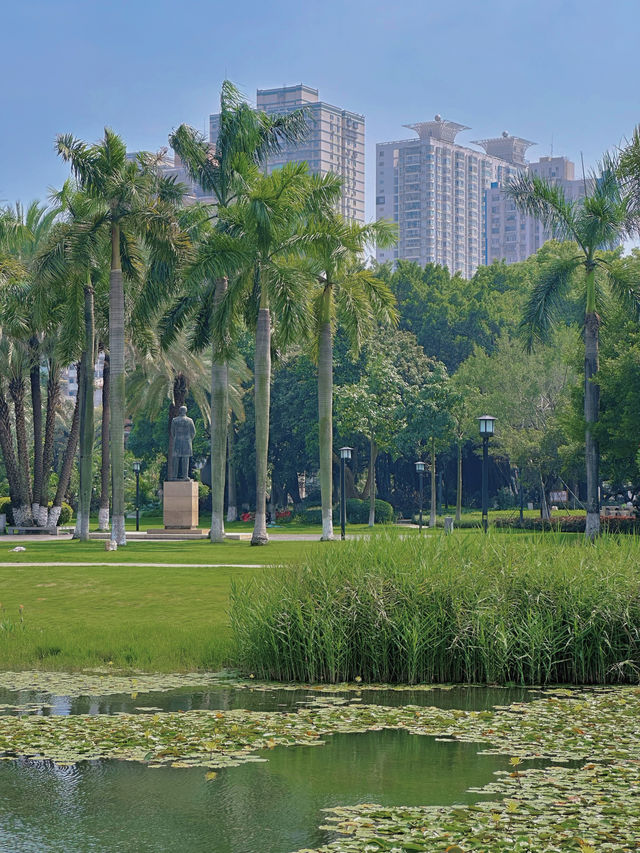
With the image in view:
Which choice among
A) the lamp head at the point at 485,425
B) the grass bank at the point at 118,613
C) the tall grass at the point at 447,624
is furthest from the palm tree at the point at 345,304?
the tall grass at the point at 447,624

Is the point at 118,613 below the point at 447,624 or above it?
below

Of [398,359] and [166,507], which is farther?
[398,359]

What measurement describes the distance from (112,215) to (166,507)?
41.6ft

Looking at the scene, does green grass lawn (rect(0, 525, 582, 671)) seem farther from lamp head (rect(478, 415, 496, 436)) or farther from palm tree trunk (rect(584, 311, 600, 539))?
palm tree trunk (rect(584, 311, 600, 539))

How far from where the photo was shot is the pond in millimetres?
7820

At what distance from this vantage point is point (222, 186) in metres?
36.4

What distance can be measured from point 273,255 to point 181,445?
10759 millimetres

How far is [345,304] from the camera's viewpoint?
3594 cm

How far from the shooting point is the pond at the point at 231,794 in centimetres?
782

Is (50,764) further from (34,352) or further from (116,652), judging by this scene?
(34,352)

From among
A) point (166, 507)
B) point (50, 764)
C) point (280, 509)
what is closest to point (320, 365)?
point (166, 507)

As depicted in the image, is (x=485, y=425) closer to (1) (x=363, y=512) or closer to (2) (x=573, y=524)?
(2) (x=573, y=524)

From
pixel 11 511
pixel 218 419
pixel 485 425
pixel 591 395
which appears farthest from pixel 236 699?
pixel 11 511

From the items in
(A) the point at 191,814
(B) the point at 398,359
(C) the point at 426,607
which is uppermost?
(B) the point at 398,359
